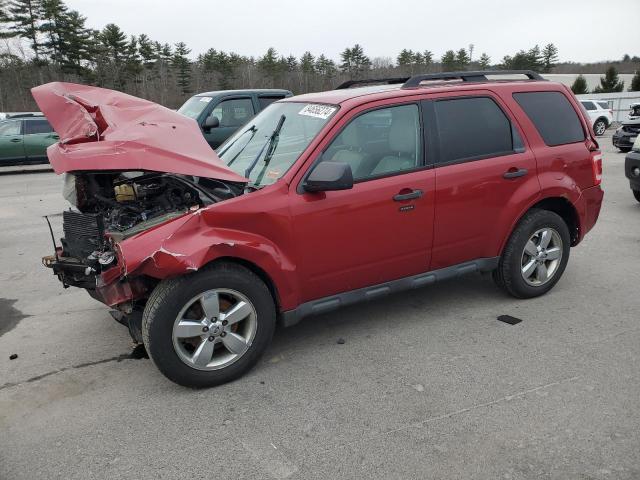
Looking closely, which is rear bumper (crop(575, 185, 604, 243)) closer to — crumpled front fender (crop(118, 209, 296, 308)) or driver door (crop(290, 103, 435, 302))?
driver door (crop(290, 103, 435, 302))

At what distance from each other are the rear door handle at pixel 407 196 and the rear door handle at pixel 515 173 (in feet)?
2.86

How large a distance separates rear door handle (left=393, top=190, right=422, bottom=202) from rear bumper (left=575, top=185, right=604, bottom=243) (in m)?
1.79

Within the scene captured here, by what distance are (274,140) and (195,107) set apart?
24.4 feet

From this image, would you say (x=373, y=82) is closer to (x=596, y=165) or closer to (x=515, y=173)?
(x=515, y=173)

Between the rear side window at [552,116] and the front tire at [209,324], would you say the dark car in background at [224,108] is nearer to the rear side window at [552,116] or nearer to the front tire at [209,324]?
the rear side window at [552,116]

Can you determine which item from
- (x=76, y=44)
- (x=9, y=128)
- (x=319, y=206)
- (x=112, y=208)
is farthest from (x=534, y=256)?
(x=76, y=44)

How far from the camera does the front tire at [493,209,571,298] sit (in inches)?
178

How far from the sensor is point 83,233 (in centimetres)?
350

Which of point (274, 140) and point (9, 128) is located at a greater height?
point (274, 140)

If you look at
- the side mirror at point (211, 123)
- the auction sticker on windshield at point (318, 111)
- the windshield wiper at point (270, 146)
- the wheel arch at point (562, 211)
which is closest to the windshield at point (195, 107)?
the side mirror at point (211, 123)

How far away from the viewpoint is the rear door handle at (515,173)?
429 centimetres

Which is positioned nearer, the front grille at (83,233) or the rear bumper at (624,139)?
the front grille at (83,233)

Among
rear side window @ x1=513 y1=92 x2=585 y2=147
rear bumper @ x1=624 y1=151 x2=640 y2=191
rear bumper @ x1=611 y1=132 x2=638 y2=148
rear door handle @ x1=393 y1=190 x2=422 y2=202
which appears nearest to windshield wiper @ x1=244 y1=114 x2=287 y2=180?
rear door handle @ x1=393 y1=190 x2=422 y2=202

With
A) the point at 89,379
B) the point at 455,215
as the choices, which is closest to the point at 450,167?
the point at 455,215
